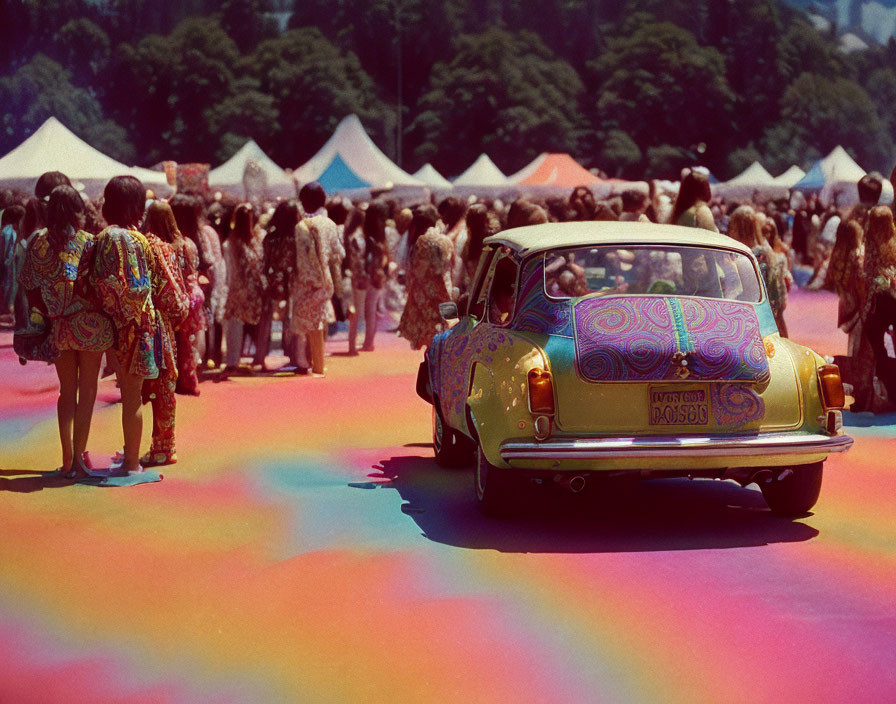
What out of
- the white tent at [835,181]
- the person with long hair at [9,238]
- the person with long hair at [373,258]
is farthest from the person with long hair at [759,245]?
the white tent at [835,181]

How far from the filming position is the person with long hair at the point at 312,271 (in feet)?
47.2

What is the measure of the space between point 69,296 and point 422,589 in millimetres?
3502

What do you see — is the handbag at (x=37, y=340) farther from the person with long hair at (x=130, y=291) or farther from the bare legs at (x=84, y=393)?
the person with long hair at (x=130, y=291)

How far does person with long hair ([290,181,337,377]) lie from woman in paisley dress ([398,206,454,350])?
73.4 inches

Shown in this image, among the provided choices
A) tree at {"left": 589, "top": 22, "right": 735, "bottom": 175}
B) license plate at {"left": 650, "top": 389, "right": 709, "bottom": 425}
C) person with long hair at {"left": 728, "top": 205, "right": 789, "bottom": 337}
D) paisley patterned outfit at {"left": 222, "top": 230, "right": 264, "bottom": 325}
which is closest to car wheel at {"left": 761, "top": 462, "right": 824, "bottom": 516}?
license plate at {"left": 650, "top": 389, "right": 709, "bottom": 425}

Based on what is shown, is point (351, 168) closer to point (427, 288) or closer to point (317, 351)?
point (317, 351)

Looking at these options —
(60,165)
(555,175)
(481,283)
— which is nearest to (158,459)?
(481,283)

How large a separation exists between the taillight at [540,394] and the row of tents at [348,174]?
17.0 metres

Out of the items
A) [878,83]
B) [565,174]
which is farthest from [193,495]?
[878,83]

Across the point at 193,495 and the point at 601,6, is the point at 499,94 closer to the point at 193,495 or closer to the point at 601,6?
the point at 601,6

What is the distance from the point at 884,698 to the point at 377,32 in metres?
95.6

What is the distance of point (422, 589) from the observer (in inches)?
244

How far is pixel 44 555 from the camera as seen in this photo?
22.8ft

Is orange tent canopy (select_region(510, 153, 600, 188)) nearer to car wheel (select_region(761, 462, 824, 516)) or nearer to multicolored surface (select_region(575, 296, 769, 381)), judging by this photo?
car wheel (select_region(761, 462, 824, 516))
